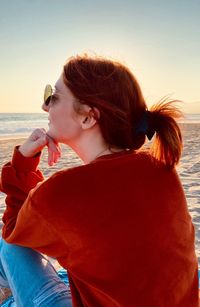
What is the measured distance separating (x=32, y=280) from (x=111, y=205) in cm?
69

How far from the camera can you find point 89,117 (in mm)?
1524

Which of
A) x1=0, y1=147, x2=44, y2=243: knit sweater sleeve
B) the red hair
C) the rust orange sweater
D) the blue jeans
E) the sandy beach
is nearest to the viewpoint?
the rust orange sweater

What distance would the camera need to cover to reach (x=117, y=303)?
4.29 ft

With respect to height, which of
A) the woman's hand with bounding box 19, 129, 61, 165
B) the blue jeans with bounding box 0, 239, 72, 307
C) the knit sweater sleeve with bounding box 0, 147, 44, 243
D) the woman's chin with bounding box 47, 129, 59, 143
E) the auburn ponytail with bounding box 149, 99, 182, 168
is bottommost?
the blue jeans with bounding box 0, 239, 72, 307

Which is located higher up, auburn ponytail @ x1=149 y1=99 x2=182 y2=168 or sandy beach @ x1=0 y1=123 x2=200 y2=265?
auburn ponytail @ x1=149 y1=99 x2=182 y2=168

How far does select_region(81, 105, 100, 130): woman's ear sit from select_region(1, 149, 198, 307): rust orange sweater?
196 mm

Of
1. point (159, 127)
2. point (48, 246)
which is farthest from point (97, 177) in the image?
point (159, 127)

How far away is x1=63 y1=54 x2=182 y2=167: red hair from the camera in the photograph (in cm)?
146

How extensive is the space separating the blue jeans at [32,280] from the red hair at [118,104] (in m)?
0.69

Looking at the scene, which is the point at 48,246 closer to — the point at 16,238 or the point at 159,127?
the point at 16,238

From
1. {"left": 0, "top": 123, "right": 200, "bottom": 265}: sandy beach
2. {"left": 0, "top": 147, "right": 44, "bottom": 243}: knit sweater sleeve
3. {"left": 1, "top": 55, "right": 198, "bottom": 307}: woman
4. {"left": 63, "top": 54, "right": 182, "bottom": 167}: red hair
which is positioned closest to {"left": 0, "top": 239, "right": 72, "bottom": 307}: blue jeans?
{"left": 1, "top": 55, "right": 198, "bottom": 307}: woman

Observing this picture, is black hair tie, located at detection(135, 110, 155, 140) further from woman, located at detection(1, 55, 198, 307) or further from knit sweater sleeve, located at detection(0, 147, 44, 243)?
knit sweater sleeve, located at detection(0, 147, 44, 243)

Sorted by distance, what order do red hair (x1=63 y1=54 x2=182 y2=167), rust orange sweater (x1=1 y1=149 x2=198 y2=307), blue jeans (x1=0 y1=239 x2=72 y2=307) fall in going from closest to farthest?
rust orange sweater (x1=1 y1=149 x2=198 y2=307)
red hair (x1=63 y1=54 x2=182 y2=167)
blue jeans (x1=0 y1=239 x2=72 y2=307)

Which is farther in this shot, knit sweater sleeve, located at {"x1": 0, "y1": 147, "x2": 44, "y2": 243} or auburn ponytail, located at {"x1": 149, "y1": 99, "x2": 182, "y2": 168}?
knit sweater sleeve, located at {"x1": 0, "y1": 147, "x2": 44, "y2": 243}
